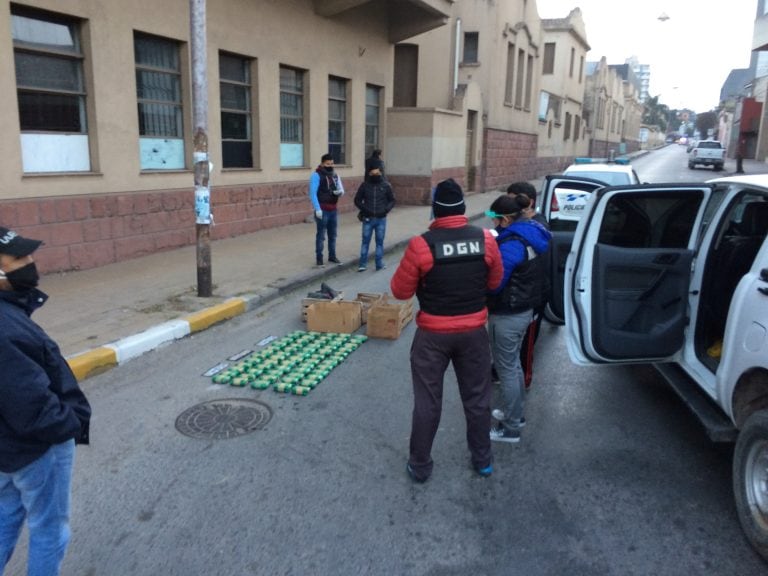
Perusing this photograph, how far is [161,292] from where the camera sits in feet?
26.4

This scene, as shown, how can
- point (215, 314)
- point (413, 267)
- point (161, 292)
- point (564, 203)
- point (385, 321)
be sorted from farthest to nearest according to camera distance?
point (564, 203), point (161, 292), point (215, 314), point (385, 321), point (413, 267)

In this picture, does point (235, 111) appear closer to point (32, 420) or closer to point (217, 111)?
point (217, 111)

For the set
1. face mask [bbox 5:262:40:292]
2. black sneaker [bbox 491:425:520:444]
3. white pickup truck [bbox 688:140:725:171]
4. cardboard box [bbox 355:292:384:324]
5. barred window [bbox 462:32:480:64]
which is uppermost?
barred window [bbox 462:32:480:64]

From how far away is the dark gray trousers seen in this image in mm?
3818

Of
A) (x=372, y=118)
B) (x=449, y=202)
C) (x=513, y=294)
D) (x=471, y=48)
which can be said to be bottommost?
(x=513, y=294)

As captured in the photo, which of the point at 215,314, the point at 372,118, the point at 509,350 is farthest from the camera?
the point at 372,118

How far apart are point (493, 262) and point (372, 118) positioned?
15.0m

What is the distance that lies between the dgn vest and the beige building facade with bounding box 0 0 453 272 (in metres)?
6.53

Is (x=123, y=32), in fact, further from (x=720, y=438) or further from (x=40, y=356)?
(x=720, y=438)

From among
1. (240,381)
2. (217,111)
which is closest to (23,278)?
(240,381)

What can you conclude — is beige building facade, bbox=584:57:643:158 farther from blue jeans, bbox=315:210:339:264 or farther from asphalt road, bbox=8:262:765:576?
asphalt road, bbox=8:262:765:576

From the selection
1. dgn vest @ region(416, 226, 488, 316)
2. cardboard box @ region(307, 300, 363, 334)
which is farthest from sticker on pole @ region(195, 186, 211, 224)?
dgn vest @ region(416, 226, 488, 316)

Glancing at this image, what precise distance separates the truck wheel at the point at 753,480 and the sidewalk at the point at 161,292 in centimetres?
507

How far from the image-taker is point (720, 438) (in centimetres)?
372
